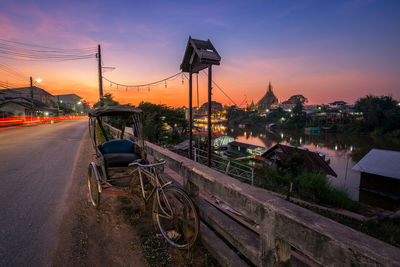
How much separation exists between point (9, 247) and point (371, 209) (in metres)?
20.4

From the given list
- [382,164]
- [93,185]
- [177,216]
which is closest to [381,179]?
[382,164]

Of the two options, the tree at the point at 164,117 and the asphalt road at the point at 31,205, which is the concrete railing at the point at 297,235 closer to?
the asphalt road at the point at 31,205

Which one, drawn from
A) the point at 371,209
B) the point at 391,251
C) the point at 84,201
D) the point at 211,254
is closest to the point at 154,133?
the point at 84,201

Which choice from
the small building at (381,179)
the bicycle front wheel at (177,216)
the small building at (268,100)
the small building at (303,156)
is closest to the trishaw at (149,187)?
the bicycle front wheel at (177,216)

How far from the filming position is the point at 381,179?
16625 mm

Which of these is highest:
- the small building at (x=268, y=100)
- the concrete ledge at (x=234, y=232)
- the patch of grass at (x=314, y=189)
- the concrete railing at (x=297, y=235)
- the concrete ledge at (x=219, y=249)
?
the small building at (x=268, y=100)

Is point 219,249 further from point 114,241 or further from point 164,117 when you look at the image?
point 164,117

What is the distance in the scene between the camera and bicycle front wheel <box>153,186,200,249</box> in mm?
2875

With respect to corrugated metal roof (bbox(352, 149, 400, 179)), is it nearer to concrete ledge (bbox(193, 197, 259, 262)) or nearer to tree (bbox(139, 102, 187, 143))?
tree (bbox(139, 102, 187, 143))

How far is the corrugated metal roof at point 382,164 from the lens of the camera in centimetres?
1576

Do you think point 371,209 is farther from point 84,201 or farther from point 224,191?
point 84,201

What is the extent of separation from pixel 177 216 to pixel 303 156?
2066 cm

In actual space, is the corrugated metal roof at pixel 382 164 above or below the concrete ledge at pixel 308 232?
below

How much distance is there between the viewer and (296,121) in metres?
87.5
